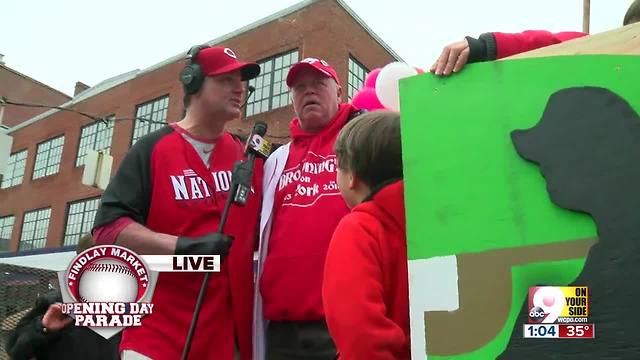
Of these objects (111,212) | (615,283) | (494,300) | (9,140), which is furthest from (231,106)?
(9,140)

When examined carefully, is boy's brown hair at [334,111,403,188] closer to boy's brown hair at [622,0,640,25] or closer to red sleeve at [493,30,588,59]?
red sleeve at [493,30,588,59]

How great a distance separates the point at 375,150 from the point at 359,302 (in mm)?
487

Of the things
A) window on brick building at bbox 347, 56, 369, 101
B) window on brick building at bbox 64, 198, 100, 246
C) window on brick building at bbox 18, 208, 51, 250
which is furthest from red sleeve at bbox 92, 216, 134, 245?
window on brick building at bbox 18, 208, 51, 250

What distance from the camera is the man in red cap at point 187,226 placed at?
6.53 feet

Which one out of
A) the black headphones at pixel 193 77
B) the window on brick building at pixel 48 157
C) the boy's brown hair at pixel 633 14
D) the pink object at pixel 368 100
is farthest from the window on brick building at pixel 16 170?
the boy's brown hair at pixel 633 14

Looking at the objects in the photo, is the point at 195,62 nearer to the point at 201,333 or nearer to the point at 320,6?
the point at 201,333

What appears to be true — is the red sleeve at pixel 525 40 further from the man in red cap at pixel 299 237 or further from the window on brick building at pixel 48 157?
the window on brick building at pixel 48 157

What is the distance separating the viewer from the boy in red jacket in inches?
54.2

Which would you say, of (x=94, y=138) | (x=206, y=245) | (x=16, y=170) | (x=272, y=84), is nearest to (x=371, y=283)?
(x=206, y=245)

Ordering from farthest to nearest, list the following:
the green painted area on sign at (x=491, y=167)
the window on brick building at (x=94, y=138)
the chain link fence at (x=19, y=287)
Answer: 1. the window on brick building at (x=94, y=138)
2. the chain link fence at (x=19, y=287)
3. the green painted area on sign at (x=491, y=167)

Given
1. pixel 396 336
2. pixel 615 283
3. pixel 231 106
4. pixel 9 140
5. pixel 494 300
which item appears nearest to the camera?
pixel 615 283

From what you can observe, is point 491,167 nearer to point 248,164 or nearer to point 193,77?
point 248,164

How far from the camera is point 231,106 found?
246cm

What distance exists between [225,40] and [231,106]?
19627mm
